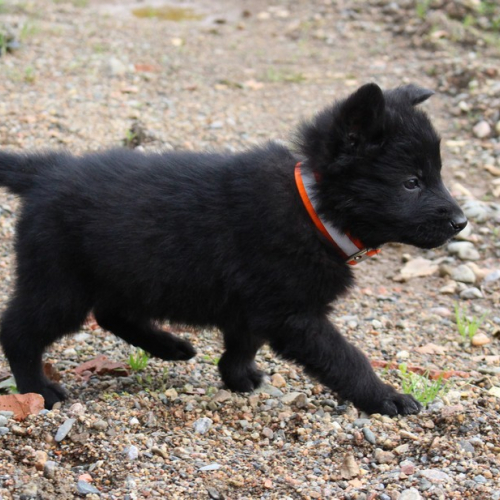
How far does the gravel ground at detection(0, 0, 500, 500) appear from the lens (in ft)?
11.9

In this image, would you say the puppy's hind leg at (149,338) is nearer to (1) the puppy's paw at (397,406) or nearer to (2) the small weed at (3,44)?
(1) the puppy's paw at (397,406)

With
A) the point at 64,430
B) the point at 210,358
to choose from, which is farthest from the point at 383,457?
the point at 210,358

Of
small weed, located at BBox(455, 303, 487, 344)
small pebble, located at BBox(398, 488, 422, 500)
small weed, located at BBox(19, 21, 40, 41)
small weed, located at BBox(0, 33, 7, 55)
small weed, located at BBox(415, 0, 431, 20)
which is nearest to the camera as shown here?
small pebble, located at BBox(398, 488, 422, 500)

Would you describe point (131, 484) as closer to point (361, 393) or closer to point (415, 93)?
point (361, 393)

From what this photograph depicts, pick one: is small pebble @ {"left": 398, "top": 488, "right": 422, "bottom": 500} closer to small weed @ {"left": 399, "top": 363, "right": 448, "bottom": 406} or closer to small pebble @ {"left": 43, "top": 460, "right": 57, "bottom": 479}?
small weed @ {"left": 399, "top": 363, "right": 448, "bottom": 406}

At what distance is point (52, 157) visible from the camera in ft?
14.4

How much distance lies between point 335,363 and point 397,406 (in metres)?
0.39

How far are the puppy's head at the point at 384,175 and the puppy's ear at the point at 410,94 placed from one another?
2.6 inches

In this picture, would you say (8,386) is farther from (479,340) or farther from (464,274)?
(464,274)

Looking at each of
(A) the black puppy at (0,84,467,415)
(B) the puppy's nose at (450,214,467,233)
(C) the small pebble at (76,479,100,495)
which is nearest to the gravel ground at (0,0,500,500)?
(C) the small pebble at (76,479,100,495)

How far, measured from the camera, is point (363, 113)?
3.86m

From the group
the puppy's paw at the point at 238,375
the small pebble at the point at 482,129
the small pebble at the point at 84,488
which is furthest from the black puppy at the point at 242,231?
the small pebble at the point at 482,129

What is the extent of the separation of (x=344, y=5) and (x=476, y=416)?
8237mm

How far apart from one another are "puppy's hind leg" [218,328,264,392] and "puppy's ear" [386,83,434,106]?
1388 millimetres
